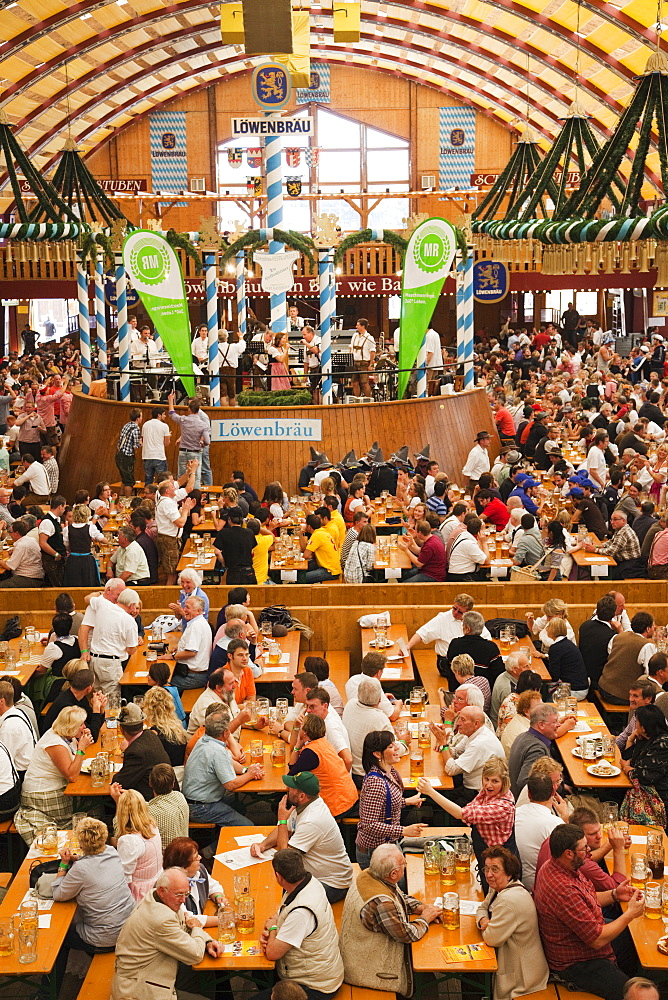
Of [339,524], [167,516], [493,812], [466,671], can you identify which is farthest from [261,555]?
[493,812]

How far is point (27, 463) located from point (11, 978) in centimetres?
975

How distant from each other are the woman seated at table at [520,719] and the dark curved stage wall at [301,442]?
27.6 ft

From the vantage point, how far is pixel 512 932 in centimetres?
504

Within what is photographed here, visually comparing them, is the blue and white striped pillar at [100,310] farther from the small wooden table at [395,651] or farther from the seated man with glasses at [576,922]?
the seated man with glasses at [576,922]

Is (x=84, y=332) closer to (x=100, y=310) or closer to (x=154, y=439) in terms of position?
(x=100, y=310)

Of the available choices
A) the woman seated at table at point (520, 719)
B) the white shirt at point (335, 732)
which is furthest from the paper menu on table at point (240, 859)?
the woman seated at table at point (520, 719)

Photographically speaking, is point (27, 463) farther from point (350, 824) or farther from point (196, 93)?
point (196, 93)

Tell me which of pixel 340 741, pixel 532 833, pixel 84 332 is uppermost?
pixel 84 332

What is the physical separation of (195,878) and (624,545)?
5.87 m

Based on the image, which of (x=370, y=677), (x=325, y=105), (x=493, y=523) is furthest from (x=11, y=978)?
(x=325, y=105)

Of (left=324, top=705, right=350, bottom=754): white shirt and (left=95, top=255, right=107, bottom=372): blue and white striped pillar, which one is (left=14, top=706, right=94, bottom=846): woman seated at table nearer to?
(left=324, top=705, right=350, bottom=754): white shirt

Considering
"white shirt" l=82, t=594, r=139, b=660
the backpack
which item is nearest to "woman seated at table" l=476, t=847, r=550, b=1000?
the backpack

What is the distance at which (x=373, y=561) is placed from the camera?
10.5 meters

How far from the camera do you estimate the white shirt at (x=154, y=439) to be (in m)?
14.0
